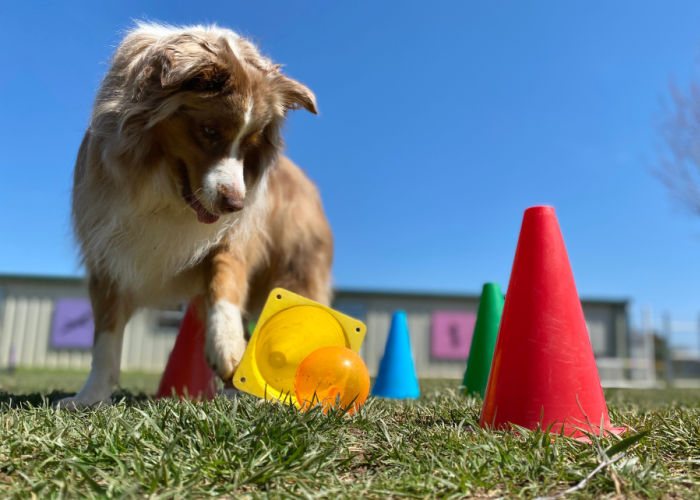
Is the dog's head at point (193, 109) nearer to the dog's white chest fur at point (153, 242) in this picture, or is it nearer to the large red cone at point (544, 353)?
the dog's white chest fur at point (153, 242)

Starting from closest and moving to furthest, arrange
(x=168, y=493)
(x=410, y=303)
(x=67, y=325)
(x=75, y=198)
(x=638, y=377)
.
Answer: (x=168, y=493)
(x=75, y=198)
(x=638, y=377)
(x=67, y=325)
(x=410, y=303)

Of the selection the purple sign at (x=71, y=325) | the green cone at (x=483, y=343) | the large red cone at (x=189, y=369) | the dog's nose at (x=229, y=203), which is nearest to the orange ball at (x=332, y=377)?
the dog's nose at (x=229, y=203)

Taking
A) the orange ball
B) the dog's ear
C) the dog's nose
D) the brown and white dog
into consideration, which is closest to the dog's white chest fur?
the brown and white dog

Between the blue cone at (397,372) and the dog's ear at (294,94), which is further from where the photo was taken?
the blue cone at (397,372)

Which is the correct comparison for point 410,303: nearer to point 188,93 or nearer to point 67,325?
point 67,325

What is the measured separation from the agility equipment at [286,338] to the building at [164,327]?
18043mm

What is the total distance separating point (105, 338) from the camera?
13.0ft

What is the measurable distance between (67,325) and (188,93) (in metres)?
21.1

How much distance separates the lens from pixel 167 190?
12.0 ft

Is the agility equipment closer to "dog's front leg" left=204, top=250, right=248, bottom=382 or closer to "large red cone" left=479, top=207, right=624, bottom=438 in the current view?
"dog's front leg" left=204, top=250, right=248, bottom=382

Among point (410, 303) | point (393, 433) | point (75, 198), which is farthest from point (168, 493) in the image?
point (410, 303)

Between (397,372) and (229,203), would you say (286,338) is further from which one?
(397,372)

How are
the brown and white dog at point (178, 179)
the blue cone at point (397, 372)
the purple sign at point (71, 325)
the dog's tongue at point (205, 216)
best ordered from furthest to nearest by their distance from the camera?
the purple sign at point (71, 325) < the blue cone at point (397, 372) < the dog's tongue at point (205, 216) < the brown and white dog at point (178, 179)

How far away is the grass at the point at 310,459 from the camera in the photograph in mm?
1671
